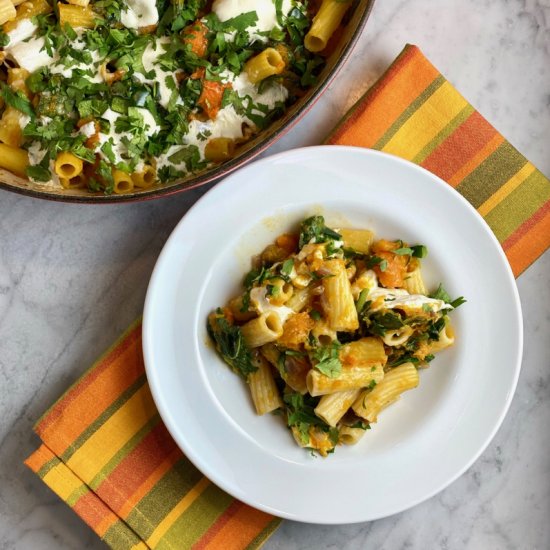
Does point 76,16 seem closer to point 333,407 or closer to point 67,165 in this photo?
point 67,165

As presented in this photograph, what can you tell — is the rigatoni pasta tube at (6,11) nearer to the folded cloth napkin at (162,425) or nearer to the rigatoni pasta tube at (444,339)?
the folded cloth napkin at (162,425)

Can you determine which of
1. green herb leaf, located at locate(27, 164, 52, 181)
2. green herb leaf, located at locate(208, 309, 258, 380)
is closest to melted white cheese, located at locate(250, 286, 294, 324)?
green herb leaf, located at locate(208, 309, 258, 380)

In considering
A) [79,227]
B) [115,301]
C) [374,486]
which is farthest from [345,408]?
[79,227]

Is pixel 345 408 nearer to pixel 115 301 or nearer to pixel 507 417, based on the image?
pixel 507 417

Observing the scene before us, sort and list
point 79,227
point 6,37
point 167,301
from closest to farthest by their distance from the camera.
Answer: point 6,37
point 167,301
point 79,227

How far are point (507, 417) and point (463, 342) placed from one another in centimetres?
49

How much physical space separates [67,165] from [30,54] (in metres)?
0.37

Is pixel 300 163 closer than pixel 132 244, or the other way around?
pixel 300 163

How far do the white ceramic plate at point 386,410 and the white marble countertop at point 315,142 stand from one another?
0.30m

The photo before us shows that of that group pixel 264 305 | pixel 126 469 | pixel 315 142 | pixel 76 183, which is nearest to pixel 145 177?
pixel 76 183

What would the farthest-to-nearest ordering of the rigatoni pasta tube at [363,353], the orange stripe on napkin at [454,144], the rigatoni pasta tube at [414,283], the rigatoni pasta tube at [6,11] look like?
the orange stripe on napkin at [454,144], the rigatoni pasta tube at [414,283], the rigatoni pasta tube at [363,353], the rigatoni pasta tube at [6,11]

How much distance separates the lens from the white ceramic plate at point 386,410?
238 cm

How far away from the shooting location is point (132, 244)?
8.65ft

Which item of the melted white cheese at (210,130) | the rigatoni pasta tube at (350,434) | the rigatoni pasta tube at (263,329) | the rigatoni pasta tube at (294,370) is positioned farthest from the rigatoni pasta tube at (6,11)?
the rigatoni pasta tube at (350,434)
